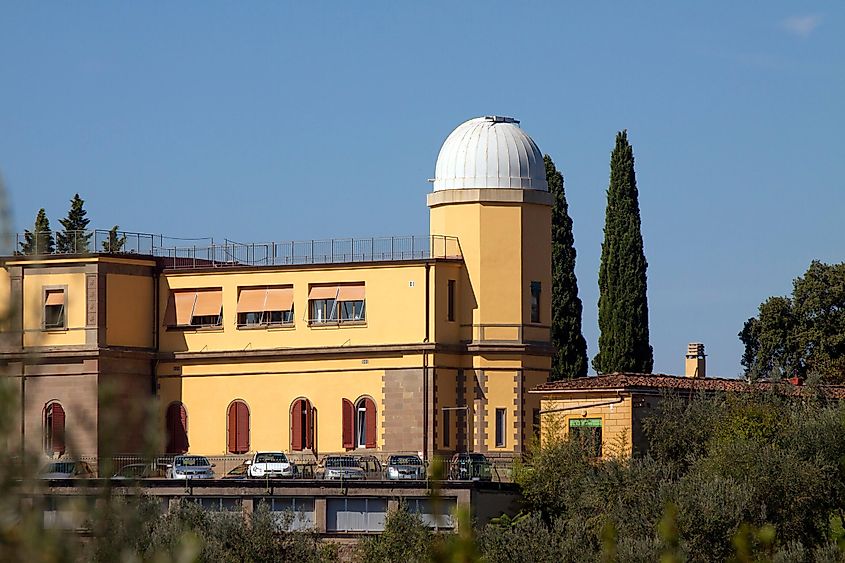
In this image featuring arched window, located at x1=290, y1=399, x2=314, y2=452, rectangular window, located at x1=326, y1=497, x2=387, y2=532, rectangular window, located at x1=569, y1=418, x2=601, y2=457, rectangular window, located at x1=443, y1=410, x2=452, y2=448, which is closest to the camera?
rectangular window, located at x1=326, y1=497, x2=387, y2=532

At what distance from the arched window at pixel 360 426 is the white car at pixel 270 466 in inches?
93.9

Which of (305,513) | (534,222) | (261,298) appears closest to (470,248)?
(534,222)

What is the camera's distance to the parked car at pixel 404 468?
49.5 metres

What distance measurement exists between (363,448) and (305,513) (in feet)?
13.7

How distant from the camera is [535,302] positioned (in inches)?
2168

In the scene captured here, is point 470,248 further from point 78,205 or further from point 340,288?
point 78,205

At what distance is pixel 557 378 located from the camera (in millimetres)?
60531


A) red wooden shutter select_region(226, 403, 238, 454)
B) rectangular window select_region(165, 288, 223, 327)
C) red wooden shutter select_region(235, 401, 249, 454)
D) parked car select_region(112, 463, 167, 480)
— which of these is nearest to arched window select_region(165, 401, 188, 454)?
red wooden shutter select_region(226, 403, 238, 454)

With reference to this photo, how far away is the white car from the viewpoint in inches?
1992

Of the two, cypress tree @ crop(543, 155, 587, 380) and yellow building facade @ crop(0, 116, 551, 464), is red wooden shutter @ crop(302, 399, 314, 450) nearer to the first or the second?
yellow building facade @ crop(0, 116, 551, 464)

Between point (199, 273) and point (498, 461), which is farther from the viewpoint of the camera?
point (199, 273)

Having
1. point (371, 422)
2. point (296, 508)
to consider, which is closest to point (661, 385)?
point (371, 422)

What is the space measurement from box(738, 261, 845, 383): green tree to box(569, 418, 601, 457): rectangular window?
21.4 meters

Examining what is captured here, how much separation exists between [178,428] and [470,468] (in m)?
11.4
